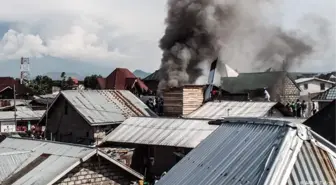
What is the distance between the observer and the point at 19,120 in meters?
32.6

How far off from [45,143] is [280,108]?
12.7 meters

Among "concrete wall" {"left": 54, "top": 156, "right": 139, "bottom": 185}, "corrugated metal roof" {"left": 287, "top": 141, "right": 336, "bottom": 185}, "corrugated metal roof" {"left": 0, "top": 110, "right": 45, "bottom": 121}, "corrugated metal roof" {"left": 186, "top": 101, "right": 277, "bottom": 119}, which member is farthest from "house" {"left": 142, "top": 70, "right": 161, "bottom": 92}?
"corrugated metal roof" {"left": 287, "top": 141, "right": 336, "bottom": 185}

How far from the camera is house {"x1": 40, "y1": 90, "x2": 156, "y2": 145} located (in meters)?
22.4

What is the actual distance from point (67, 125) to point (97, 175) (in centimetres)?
1194

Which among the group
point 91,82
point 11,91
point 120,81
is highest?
point 91,82

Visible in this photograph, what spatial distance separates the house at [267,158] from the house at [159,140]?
1148 centimetres

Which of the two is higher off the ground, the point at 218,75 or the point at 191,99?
the point at 218,75

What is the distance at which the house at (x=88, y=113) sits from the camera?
22.4m

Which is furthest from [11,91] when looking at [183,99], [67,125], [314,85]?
[314,85]

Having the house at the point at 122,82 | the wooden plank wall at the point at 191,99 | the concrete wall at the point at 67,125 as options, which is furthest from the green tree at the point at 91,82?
the wooden plank wall at the point at 191,99

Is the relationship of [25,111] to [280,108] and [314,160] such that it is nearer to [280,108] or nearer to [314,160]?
[280,108]

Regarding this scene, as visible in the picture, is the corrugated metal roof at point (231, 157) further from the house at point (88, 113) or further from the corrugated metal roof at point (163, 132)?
the house at point (88, 113)

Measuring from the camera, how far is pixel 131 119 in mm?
22156

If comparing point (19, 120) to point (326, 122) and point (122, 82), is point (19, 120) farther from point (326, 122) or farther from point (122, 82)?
point (326, 122)
